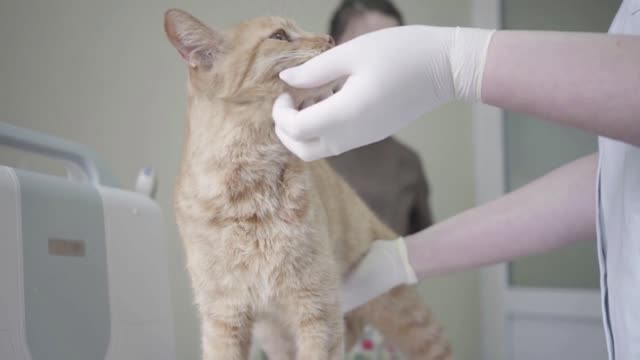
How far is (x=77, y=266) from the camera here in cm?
81

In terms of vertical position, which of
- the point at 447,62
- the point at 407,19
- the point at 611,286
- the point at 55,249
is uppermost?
the point at 407,19

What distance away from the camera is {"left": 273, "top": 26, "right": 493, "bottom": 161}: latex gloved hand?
0.65 m

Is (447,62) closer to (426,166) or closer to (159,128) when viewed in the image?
(159,128)

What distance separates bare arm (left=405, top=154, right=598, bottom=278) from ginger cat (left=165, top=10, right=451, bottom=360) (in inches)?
9.9

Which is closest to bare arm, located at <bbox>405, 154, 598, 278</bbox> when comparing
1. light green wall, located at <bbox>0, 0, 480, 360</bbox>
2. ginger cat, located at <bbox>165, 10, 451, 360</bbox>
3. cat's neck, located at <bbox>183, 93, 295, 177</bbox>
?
ginger cat, located at <bbox>165, 10, 451, 360</bbox>

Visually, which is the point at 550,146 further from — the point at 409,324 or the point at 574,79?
the point at 574,79

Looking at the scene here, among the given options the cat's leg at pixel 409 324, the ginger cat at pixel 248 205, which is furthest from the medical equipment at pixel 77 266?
the cat's leg at pixel 409 324

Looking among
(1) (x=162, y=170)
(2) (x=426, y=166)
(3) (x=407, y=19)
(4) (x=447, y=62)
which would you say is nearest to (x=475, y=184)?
(2) (x=426, y=166)

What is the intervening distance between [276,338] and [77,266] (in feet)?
0.98

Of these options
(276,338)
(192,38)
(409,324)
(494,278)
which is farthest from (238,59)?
(494,278)

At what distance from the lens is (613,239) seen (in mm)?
777

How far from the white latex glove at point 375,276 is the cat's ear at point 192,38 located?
399 millimetres

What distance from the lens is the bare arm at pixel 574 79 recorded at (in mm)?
567

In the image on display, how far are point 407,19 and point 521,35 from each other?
2.25 metres
